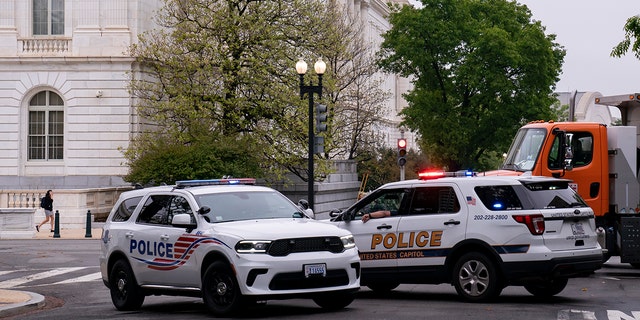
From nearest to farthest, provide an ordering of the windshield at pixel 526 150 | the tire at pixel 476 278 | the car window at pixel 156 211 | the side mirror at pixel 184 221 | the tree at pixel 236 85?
the side mirror at pixel 184 221
the car window at pixel 156 211
the tire at pixel 476 278
the windshield at pixel 526 150
the tree at pixel 236 85

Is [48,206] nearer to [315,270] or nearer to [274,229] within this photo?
[274,229]

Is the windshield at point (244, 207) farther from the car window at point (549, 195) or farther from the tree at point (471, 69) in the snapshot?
the tree at point (471, 69)

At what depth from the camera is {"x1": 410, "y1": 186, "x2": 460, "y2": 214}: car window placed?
56.5 feet

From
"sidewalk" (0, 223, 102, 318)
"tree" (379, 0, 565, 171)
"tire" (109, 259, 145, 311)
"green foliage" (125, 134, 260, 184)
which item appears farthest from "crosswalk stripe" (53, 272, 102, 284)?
"tree" (379, 0, 565, 171)

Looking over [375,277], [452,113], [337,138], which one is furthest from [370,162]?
[375,277]

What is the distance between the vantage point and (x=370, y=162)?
227ft

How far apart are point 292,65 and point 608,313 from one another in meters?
30.8

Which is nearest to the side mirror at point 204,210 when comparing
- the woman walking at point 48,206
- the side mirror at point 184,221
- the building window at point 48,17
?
the side mirror at point 184,221

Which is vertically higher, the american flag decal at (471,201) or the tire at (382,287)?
the american flag decal at (471,201)

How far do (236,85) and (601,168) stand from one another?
24.8m

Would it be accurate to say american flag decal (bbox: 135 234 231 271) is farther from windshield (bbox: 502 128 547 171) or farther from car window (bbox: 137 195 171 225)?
windshield (bbox: 502 128 547 171)

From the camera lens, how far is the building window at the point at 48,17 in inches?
2103

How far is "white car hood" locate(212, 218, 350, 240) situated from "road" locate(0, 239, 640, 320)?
1.11 meters

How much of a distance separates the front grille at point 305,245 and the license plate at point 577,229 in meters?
3.84
